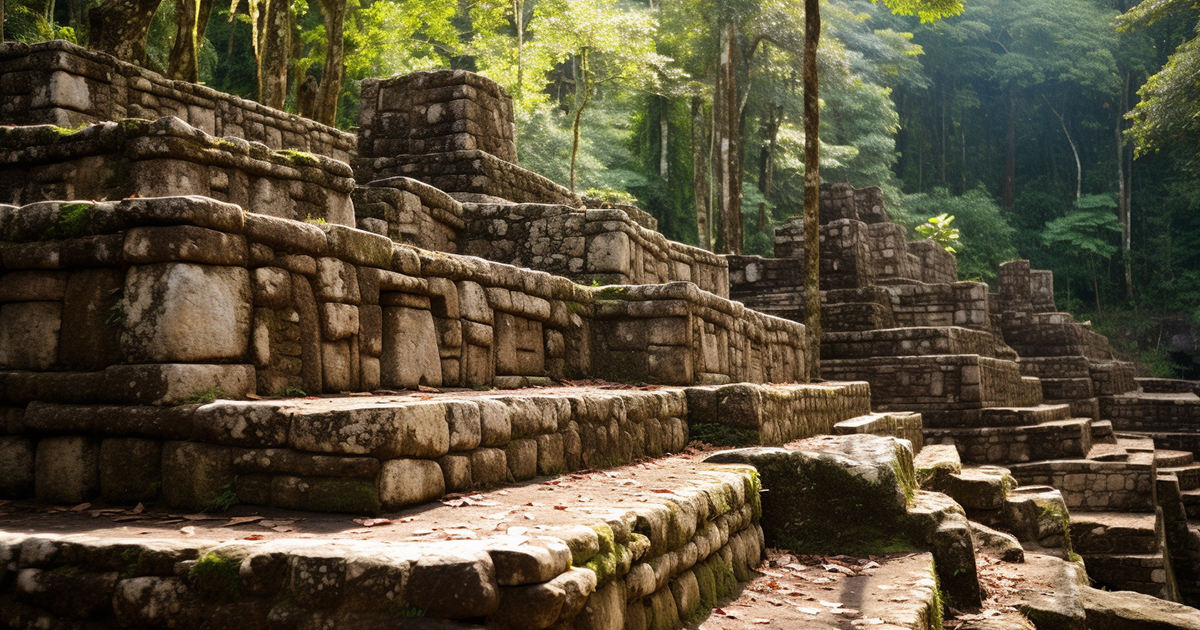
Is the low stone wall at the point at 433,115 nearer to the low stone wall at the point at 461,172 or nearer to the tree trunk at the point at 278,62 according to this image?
the low stone wall at the point at 461,172

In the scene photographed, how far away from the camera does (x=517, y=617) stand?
2.54 metres

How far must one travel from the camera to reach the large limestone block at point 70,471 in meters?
3.71

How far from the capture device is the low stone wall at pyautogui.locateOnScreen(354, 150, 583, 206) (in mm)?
11430

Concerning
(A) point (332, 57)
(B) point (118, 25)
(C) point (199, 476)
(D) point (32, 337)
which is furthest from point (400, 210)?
(A) point (332, 57)

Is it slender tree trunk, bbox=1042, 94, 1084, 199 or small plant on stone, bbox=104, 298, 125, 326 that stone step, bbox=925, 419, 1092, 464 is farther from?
slender tree trunk, bbox=1042, 94, 1084, 199

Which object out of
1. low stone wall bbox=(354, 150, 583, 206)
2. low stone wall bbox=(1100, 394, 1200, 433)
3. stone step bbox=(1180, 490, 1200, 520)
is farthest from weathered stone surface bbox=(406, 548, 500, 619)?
low stone wall bbox=(1100, 394, 1200, 433)

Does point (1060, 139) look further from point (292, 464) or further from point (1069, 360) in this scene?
point (292, 464)

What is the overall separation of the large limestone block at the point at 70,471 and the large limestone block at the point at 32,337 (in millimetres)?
439

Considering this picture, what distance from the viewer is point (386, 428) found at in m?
3.42

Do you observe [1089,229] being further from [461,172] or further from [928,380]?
[461,172]

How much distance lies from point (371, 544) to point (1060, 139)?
49051 mm

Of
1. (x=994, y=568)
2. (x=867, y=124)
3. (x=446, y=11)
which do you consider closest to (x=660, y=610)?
(x=994, y=568)

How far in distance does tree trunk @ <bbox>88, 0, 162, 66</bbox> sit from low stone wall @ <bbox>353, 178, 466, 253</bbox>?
3445 millimetres

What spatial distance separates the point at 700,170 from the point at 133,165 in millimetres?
23466
